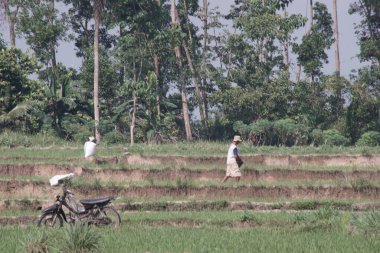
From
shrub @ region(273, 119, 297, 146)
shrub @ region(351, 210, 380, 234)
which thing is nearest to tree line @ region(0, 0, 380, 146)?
shrub @ region(273, 119, 297, 146)

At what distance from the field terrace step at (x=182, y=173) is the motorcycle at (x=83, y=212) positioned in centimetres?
533

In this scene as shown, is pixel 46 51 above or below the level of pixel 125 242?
above

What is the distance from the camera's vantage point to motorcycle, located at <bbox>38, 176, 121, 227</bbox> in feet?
44.9

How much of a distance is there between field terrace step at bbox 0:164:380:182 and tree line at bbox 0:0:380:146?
9.70 metres

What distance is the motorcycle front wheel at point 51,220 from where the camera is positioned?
13.6 meters

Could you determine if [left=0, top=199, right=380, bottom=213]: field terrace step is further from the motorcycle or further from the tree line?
the tree line

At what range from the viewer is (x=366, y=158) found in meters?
24.2

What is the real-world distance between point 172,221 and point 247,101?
18.8 metres

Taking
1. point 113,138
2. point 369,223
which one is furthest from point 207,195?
point 113,138

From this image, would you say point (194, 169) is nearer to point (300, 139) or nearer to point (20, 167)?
point (20, 167)

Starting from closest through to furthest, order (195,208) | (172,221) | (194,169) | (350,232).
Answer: (350,232)
(172,221)
(195,208)
(194,169)

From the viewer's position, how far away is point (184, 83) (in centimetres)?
3347

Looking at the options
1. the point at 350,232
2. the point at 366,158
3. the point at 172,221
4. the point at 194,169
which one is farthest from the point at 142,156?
the point at 350,232

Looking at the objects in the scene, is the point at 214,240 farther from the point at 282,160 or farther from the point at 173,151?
the point at 173,151
